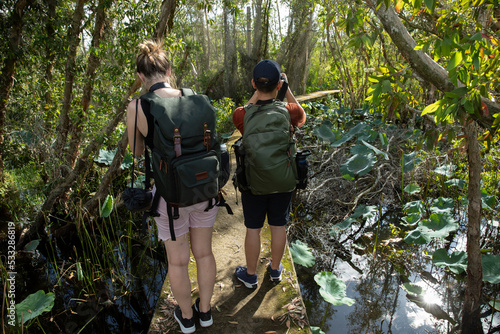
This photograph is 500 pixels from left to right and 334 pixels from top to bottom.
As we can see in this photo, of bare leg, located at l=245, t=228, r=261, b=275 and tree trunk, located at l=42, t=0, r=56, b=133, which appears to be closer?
bare leg, located at l=245, t=228, r=261, b=275

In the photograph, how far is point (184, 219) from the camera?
1901mm

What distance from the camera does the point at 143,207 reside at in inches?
73.3

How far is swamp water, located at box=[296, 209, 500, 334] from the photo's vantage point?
3.03 metres

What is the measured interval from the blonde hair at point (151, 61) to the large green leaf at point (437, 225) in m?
2.91

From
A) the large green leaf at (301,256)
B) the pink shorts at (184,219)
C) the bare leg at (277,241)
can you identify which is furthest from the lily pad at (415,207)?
the pink shorts at (184,219)

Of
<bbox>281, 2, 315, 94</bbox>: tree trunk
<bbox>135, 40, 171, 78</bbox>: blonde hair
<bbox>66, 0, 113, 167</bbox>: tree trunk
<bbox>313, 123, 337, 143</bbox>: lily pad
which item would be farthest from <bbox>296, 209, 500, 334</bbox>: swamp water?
<bbox>281, 2, 315, 94</bbox>: tree trunk

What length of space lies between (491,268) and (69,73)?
504cm

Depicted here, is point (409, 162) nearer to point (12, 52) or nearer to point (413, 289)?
point (413, 289)

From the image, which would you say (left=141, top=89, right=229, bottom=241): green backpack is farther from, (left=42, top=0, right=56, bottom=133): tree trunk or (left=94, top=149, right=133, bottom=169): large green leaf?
(left=94, top=149, right=133, bottom=169): large green leaf

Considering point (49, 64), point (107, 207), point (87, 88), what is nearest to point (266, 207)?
point (107, 207)

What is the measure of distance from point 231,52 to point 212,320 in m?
11.1

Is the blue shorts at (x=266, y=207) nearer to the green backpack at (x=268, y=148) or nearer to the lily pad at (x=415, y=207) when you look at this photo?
the green backpack at (x=268, y=148)

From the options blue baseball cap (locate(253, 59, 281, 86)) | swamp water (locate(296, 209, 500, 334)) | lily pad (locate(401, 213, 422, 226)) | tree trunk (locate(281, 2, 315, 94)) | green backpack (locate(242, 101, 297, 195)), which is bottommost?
swamp water (locate(296, 209, 500, 334))

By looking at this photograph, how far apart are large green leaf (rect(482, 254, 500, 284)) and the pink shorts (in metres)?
2.44
